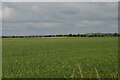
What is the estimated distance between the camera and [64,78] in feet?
21.7

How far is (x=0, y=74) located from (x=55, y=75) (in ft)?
6.34

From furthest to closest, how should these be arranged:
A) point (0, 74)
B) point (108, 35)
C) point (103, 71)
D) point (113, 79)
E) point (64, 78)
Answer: point (108, 35) → point (103, 71) → point (0, 74) → point (64, 78) → point (113, 79)

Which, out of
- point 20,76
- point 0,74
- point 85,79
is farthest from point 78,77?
point 0,74

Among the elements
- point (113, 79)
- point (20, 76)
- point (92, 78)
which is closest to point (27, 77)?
point (20, 76)

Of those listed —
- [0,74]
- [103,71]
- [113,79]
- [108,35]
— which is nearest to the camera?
[113,79]

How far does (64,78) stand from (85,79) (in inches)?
26.8

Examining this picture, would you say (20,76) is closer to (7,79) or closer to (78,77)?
(7,79)

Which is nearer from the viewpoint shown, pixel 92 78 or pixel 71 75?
pixel 92 78

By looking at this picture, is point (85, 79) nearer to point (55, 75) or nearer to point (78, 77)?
point (78, 77)

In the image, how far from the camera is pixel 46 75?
22.8ft

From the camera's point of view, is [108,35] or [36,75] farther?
[108,35]

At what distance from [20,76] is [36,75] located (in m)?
0.55

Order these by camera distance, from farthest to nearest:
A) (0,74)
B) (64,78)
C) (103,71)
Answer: (103,71), (0,74), (64,78)

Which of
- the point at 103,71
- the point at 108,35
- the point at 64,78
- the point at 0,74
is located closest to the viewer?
the point at 64,78
